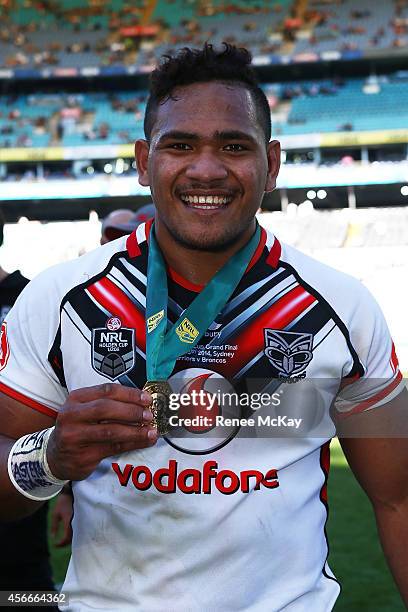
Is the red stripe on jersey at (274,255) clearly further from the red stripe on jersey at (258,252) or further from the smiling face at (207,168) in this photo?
the smiling face at (207,168)

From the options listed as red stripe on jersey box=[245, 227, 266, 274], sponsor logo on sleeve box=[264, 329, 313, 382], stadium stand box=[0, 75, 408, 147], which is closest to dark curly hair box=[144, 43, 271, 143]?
red stripe on jersey box=[245, 227, 266, 274]

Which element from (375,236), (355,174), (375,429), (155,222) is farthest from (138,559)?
(355,174)

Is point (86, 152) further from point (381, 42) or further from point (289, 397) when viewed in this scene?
point (289, 397)

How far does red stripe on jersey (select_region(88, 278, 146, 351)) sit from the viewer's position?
75.9 inches

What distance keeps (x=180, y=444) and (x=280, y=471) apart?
0.80 ft

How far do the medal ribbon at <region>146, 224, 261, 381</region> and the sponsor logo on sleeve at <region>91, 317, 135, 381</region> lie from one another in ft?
0.29

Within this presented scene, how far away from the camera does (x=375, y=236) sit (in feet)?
76.9

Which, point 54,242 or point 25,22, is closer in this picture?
point 54,242

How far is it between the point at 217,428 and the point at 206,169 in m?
0.60

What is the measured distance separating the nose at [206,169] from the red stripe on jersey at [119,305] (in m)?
0.34

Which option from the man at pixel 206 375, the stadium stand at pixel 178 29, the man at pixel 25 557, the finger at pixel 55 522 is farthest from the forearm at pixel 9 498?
the stadium stand at pixel 178 29

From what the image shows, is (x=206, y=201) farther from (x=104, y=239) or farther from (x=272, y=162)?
(x=104, y=239)

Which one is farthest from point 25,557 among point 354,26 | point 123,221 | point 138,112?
point 354,26

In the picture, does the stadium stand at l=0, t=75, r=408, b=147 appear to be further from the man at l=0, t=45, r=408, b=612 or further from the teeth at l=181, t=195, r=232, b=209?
the teeth at l=181, t=195, r=232, b=209
